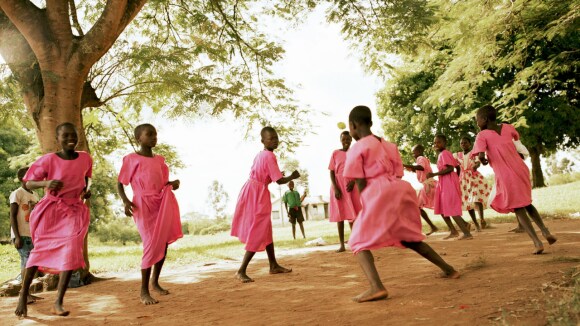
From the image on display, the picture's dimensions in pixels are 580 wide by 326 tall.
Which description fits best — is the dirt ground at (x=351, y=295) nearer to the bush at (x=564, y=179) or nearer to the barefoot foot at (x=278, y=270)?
the barefoot foot at (x=278, y=270)

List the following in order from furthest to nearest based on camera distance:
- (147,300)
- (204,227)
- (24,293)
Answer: (204,227)
(147,300)
(24,293)

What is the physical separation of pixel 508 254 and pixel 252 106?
8092 mm

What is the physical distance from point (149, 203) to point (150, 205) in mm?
29

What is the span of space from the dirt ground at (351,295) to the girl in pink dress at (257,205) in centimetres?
52

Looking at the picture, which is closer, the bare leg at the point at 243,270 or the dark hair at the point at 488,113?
the dark hair at the point at 488,113

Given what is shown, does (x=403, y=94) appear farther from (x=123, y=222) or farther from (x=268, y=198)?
(x=123, y=222)

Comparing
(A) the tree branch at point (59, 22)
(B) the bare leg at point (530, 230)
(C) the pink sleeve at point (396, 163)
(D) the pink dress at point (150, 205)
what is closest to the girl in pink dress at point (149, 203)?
(D) the pink dress at point (150, 205)

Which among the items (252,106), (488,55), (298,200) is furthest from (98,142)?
(488,55)

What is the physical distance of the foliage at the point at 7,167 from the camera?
2970 cm

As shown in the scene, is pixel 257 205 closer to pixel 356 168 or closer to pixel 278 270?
pixel 278 270

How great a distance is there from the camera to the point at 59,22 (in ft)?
27.8

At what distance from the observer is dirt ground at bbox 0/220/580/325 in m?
3.65

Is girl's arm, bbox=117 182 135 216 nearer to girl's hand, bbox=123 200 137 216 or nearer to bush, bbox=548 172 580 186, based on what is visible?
girl's hand, bbox=123 200 137 216

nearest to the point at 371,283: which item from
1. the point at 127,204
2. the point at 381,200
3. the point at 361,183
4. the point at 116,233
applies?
the point at 381,200
